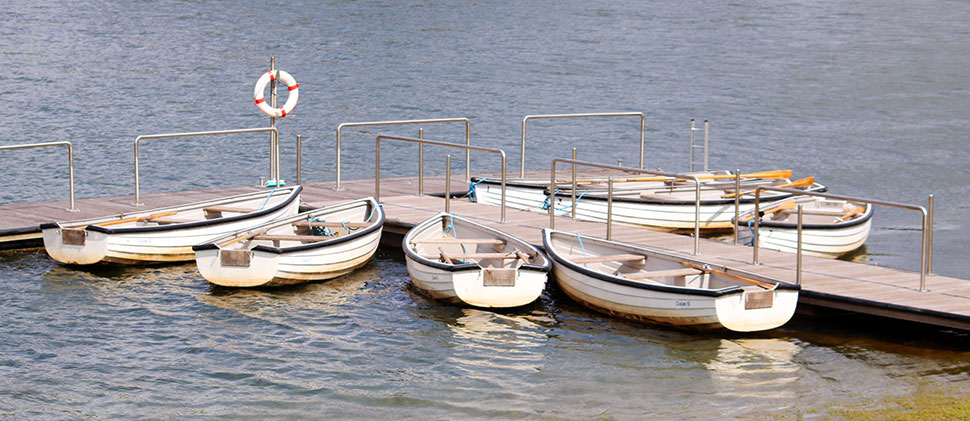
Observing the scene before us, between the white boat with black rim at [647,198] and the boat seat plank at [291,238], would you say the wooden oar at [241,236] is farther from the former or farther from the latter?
the white boat with black rim at [647,198]

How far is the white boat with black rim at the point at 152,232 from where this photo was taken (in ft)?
42.0

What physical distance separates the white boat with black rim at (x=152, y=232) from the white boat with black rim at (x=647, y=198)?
11.9 ft

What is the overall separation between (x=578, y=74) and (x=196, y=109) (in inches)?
534

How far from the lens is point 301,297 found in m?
12.5

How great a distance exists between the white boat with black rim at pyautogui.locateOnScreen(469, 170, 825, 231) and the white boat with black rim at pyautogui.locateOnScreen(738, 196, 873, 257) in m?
0.44

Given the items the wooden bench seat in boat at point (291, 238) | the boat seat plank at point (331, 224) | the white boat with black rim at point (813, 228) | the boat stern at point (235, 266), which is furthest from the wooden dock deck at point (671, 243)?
the boat stern at point (235, 266)

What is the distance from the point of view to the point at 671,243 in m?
13.1

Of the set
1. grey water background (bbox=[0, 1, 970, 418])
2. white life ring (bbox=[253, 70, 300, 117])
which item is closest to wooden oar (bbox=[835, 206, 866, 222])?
grey water background (bbox=[0, 1, 970, 418])

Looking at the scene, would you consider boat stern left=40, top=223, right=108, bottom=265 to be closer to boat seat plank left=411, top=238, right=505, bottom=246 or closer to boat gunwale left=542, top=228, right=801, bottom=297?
boat seat plank left=411, top=238, right=505, bottom=246

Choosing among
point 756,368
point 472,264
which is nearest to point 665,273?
point 756,368

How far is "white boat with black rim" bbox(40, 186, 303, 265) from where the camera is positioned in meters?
12.8

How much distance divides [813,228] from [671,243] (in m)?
2.46

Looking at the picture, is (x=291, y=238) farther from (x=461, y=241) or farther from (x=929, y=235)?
(x=929, y=235)

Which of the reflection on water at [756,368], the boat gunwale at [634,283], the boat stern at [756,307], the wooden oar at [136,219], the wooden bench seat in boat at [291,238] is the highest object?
the wooden oar at [136,219]
